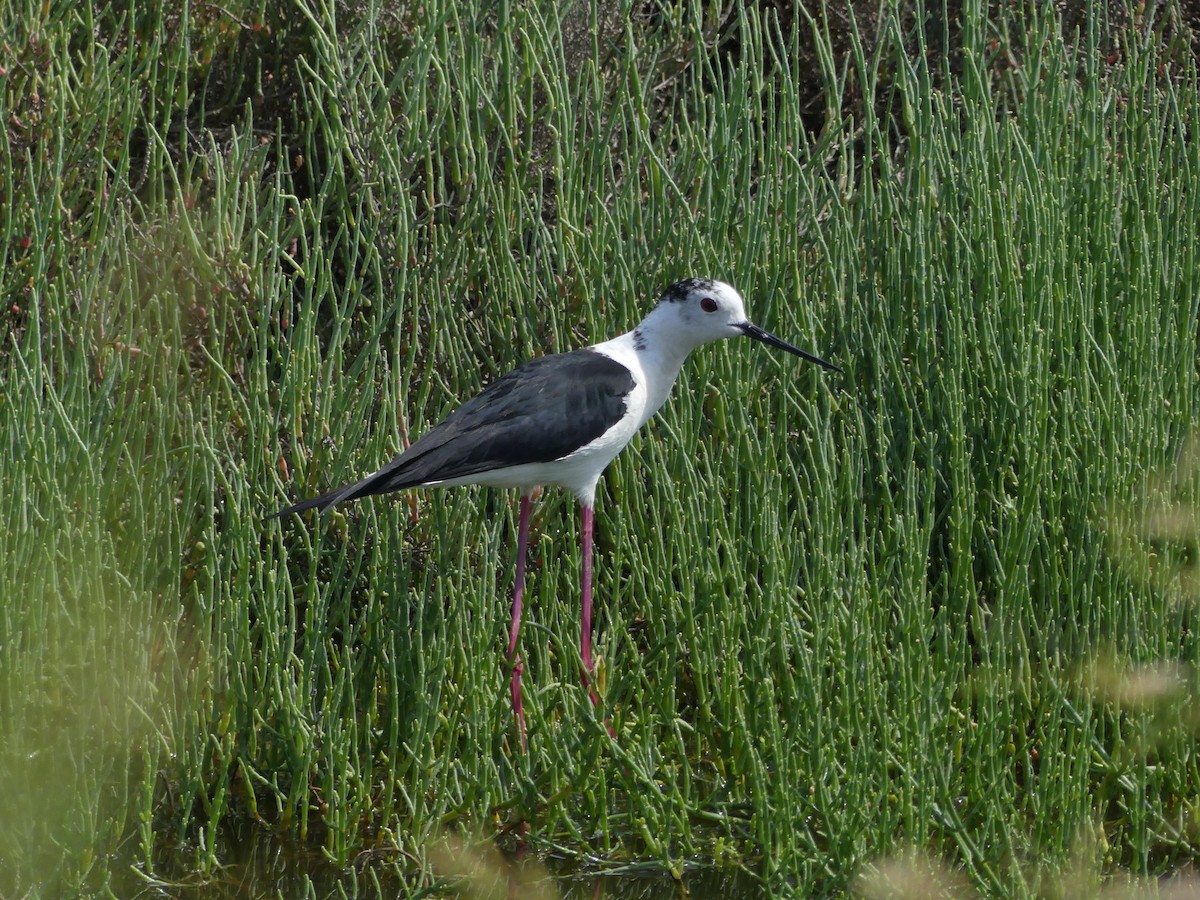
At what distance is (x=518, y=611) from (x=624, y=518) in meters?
0.47

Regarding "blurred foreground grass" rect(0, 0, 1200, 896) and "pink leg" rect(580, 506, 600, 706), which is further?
"pink leg" rect(580, 506, 600, 706)

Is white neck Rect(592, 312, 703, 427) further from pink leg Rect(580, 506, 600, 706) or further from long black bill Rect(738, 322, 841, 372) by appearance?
pink leg Rect(580, 506, 600, 706)

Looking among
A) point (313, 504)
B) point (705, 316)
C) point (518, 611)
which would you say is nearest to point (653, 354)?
point (705, 316)

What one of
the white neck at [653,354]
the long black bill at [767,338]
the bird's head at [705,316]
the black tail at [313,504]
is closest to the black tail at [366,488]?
the black tail at [313,504]

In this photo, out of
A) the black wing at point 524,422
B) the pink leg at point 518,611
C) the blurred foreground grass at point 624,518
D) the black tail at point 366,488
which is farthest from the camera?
the pink leg at point 518,611

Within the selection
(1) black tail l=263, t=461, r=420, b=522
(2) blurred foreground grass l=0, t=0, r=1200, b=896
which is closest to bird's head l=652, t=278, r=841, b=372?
(2) blurred foreground grass l=0, t=0, r=1200, b=896

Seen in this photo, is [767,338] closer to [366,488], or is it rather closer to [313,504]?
[366,488]

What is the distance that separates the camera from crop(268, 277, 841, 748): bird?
3.16 meters

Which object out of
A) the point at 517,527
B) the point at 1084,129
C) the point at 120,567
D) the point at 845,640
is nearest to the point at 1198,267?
the point at 1084,129

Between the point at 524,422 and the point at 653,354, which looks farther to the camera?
the point at 653,354

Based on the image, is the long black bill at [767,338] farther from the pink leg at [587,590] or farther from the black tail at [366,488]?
the black tail at [366,488]

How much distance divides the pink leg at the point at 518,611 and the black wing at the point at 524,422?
1.02 ft

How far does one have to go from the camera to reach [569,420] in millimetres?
3275

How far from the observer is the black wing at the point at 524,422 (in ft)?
10.3
